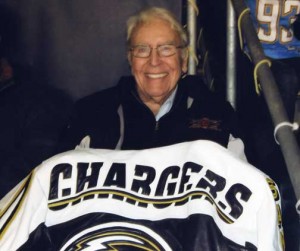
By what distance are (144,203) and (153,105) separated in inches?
29.8

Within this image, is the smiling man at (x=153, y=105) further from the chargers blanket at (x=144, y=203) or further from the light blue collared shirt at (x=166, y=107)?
the chargers blanket at (x=144, y=203)

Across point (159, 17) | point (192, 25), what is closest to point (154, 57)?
point (159, 17)

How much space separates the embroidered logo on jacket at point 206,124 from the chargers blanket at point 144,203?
0.38 m

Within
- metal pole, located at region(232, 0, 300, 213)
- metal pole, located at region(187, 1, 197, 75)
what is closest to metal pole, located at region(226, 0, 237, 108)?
metal pole, located at region(187, 1, 197, 75)

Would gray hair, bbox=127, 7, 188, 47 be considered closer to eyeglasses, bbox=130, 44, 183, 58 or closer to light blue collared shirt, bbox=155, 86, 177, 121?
eyeglasses, bbox=130, 44, 183, 58

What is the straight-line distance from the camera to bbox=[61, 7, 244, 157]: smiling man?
2217 millimetres

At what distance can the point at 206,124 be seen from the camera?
219 cm

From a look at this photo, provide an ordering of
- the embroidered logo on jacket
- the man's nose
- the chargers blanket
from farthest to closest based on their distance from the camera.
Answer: the man's nose
the embroidered logo on jacket
the chargers blanket

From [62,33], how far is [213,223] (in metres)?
1.51

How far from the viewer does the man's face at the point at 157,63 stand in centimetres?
236

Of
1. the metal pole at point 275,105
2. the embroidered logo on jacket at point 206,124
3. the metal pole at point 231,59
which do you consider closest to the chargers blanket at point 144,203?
the metal pole at point 275,105

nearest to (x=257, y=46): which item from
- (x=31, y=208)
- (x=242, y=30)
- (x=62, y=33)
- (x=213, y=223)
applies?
(x=242, y=30)

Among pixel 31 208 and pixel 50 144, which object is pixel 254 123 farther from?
pixel 31 208

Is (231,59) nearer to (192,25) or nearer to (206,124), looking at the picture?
(192,25)
